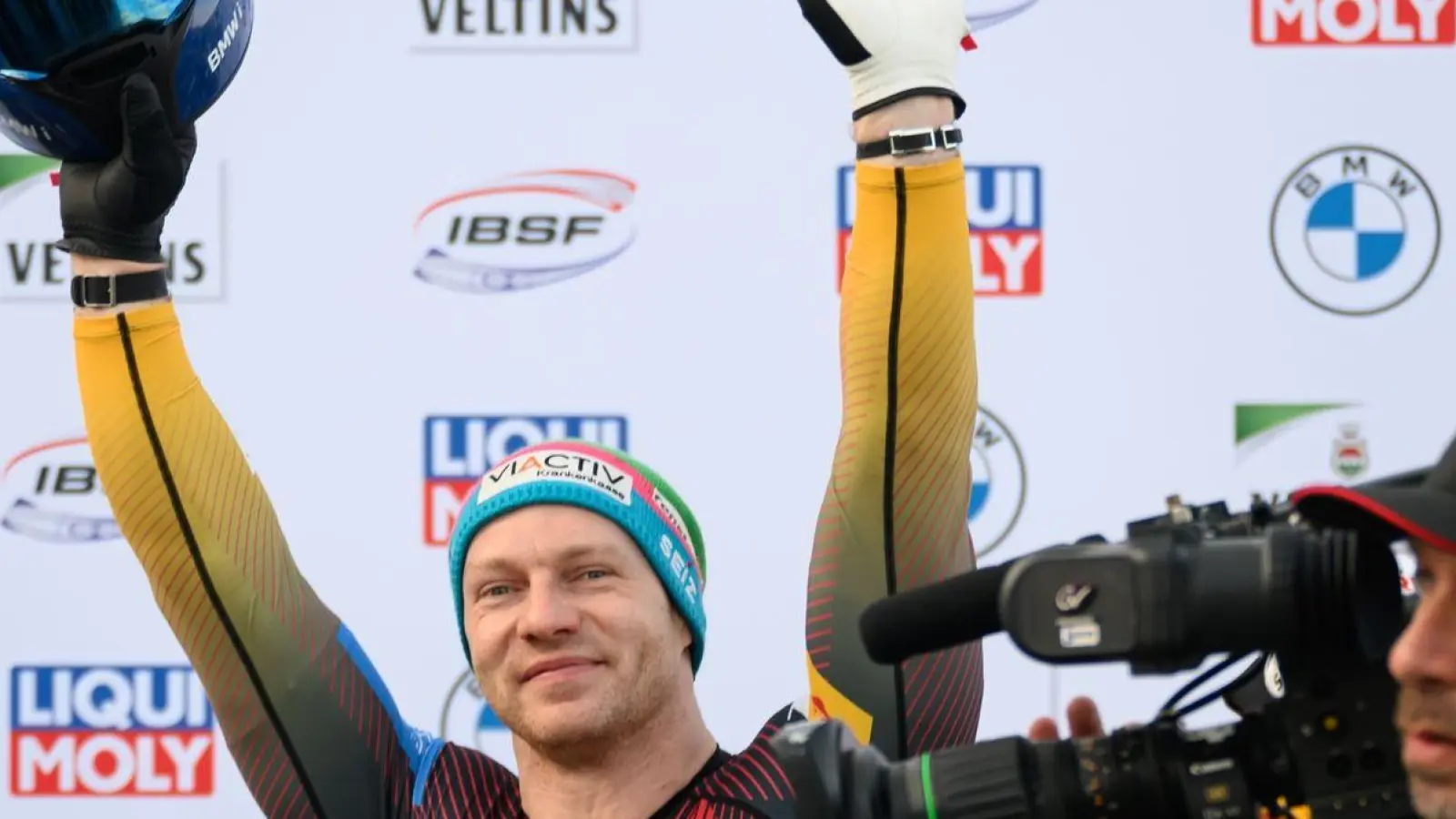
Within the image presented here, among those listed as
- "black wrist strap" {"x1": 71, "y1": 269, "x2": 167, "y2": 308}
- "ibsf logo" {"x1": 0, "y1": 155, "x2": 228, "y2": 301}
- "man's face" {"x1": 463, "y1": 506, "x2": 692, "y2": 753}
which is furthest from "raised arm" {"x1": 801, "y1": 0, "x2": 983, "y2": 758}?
"ibsf logo" {"x1": 0, "y1": 155, "x2": 228, "y2": 301}

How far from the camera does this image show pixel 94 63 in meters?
1.44

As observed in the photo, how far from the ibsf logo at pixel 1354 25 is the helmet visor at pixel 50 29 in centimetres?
122

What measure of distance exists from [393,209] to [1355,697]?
1.55 meters

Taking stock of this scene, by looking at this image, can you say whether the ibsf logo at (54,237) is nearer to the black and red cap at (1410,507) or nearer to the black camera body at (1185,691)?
the black camera body at (1185,691)

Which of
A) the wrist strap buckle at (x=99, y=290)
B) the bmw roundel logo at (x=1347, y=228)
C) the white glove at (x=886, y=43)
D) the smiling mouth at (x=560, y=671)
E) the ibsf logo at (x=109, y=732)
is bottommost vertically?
the ibsf logo at (x=109, y=732)

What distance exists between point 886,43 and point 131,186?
0.55 metres

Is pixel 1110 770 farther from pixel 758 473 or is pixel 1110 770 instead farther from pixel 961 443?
pixel 758 473

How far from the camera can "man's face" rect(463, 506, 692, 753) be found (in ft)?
4.68

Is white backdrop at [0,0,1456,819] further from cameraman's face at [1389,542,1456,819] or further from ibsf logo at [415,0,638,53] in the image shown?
cameraman's face at [1389,542,1456,819]

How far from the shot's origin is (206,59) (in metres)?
1.50

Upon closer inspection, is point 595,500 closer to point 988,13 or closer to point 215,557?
point 215,557

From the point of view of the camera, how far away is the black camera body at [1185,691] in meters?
0.73

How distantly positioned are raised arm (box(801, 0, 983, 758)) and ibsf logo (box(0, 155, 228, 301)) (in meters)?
0.94

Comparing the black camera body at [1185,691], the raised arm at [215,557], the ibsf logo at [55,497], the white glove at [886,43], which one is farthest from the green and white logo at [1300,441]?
the black camera body at [1185,691]
